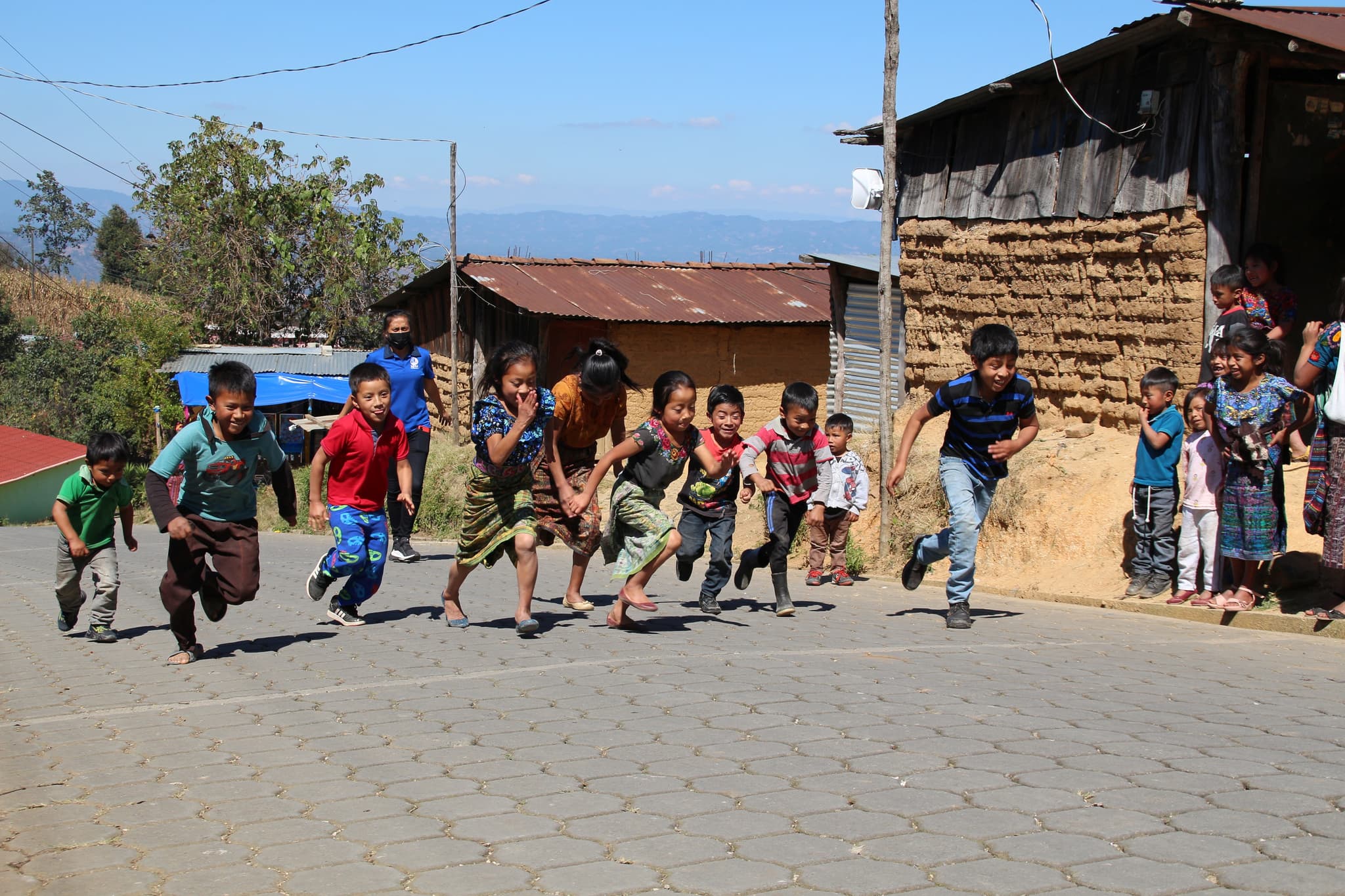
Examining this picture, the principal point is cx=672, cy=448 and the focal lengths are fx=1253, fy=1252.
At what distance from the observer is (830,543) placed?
11.2m

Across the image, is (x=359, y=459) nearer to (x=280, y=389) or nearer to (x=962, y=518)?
(x=962, y=518)

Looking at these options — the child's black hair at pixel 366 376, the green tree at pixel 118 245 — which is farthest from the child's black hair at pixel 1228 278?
the green tree at pixel 118 245

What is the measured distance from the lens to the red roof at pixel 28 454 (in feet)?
116

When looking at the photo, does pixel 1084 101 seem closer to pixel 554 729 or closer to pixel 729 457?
pixel 729 457

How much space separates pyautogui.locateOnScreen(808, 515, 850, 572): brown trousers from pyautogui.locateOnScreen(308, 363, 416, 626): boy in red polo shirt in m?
4.29

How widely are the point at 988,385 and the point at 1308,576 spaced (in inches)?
116

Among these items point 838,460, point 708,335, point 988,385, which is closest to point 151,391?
point 708,335

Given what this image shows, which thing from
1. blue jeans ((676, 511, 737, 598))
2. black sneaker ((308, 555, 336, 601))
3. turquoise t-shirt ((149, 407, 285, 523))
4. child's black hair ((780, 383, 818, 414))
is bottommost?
black sneaker ((308, 555, 336, 601))

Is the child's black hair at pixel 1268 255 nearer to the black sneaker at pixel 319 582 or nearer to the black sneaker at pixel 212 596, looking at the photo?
the black sneaker at pixel 319 582

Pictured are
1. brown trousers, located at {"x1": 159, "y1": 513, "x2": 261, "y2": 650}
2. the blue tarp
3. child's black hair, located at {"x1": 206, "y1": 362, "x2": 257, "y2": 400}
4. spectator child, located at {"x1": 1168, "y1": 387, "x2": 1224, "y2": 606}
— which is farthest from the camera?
the blue tarp

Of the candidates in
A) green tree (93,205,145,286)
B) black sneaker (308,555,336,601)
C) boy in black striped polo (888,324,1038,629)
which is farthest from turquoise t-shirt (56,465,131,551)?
green tree (93,205,145,286)

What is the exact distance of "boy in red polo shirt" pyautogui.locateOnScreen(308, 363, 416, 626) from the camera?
7605 millimetres

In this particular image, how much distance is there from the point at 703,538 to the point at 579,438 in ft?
3.39

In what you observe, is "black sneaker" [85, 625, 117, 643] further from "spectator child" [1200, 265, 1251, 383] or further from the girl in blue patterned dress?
"spectator child" [1200, 265, 1251, 383]
